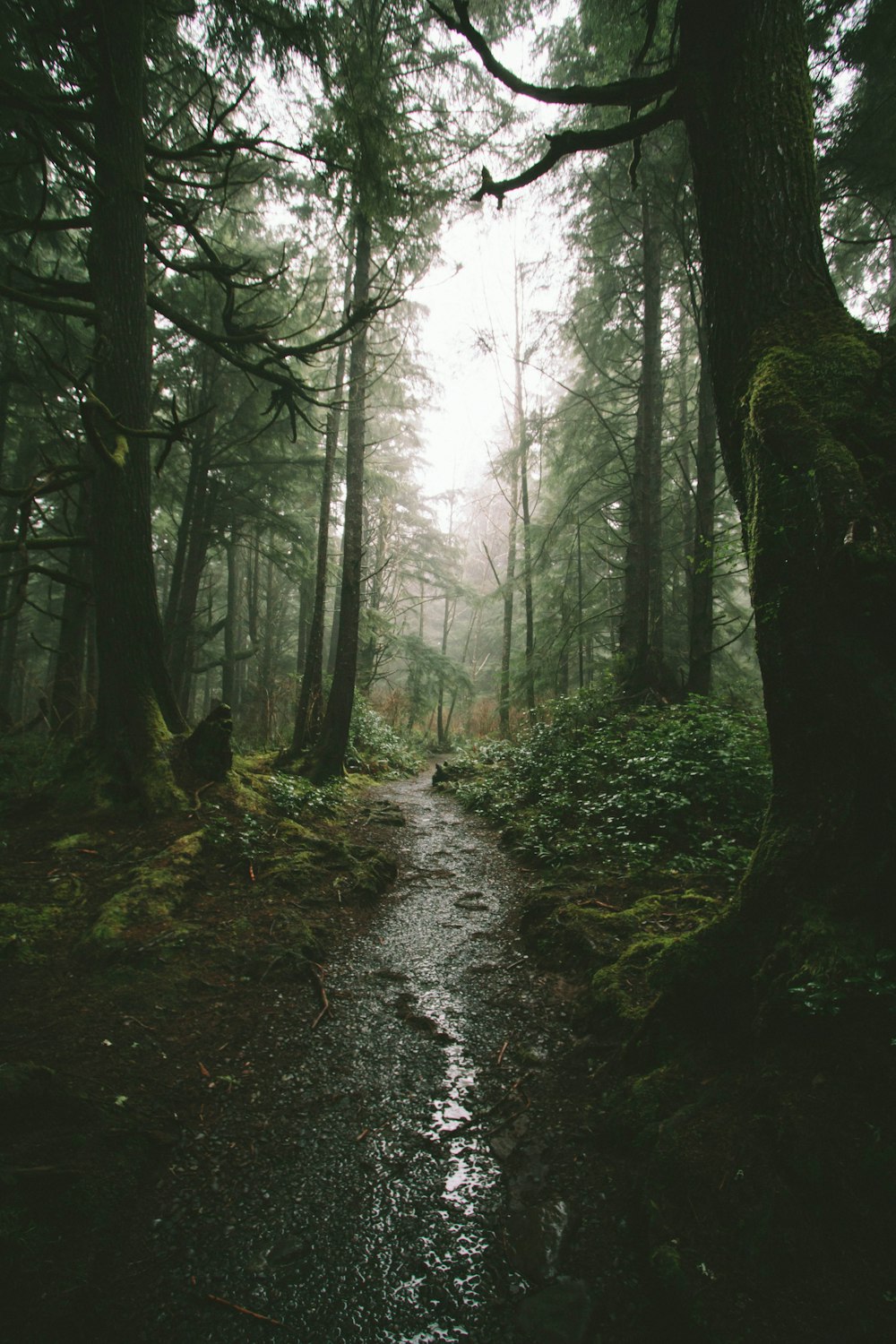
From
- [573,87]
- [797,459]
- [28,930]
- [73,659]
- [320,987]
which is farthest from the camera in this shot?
[73,659]

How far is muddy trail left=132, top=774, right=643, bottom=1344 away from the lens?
1.46 m

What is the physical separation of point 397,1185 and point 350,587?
312 inches

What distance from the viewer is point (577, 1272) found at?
1581 millimetres

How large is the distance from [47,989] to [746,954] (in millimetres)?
3223

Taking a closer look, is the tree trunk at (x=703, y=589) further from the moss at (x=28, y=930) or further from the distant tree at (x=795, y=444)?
the moss at (x=28, y=930)

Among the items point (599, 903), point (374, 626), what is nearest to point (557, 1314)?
point (599, 903)

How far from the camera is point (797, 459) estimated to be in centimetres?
204

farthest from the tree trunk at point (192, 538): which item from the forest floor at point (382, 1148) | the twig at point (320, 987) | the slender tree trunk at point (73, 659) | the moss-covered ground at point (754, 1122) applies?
the moss-covered ground at point (754, 1122)

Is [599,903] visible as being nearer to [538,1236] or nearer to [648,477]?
[538,1236]

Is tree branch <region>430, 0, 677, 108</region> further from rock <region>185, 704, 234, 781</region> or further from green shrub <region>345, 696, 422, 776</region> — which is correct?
green shrub <region>345, 696, 422, 776</region>

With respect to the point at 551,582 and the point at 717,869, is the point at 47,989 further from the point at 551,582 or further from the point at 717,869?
the point at 551,582

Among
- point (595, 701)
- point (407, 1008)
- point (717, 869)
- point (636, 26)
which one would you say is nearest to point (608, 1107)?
point (407, 1008)

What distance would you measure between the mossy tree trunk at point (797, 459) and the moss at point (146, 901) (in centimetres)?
330

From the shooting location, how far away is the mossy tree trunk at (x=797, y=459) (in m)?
1.81
